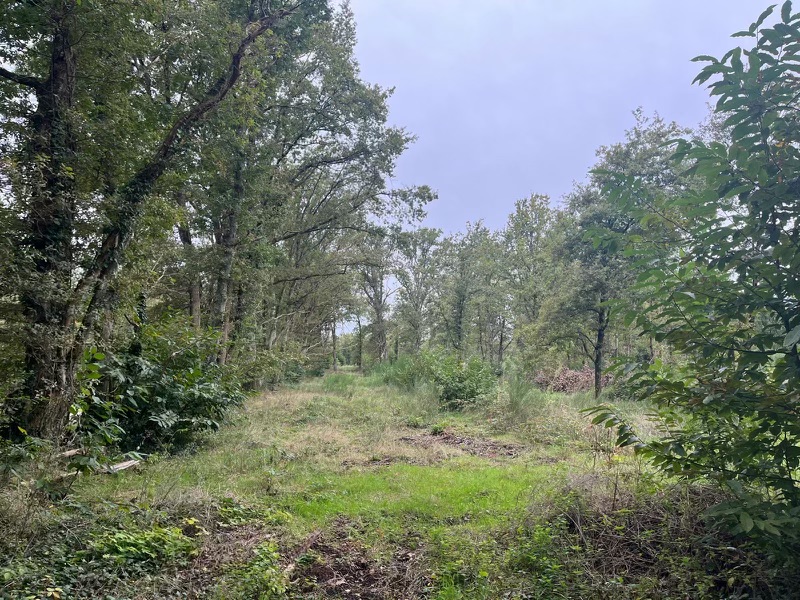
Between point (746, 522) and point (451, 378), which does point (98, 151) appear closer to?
point (746, 522)

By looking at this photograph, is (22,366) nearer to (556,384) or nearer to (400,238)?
(400,238)

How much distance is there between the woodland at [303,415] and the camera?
2.44 m

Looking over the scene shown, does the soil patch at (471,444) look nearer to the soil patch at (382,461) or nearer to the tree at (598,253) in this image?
the soil patch at (382,461)

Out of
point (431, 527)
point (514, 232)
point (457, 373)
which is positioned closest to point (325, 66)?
point (457, 373)

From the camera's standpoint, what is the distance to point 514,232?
27.8m

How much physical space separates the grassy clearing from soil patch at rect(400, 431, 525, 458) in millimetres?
1102

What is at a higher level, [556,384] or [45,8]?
[45,8]

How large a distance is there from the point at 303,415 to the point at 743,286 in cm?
1053

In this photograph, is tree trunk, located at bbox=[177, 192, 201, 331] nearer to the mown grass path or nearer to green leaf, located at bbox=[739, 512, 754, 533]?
the mown grass path

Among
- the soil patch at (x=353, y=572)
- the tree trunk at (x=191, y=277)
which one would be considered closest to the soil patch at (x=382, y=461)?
the soil patch at (x=353, y=572)

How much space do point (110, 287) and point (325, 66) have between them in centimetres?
1078

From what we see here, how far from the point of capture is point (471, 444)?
8.58 meters

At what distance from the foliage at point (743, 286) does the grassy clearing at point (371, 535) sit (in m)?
0.84

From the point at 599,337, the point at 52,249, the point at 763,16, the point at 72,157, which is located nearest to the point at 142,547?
the point at 52,249
